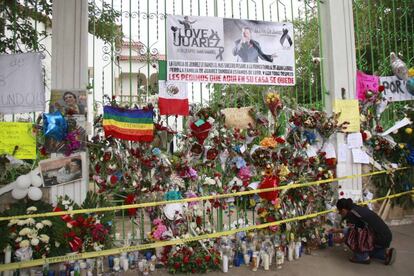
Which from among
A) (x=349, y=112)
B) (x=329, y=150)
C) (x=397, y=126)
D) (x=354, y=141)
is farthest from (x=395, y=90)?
(x=329, y=150)

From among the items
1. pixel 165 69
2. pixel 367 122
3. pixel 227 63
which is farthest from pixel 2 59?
pixel 367 122

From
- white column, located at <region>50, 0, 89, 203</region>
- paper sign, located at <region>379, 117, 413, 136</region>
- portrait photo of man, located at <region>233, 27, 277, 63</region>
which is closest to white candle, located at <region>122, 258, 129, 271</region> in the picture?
white column, located at <region>50, 0, 89, 203</region>

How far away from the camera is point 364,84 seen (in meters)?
5.56

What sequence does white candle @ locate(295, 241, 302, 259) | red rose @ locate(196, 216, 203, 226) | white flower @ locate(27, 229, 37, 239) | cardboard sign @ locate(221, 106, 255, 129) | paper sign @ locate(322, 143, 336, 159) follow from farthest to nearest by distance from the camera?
paper sign @ locate(322, 143, 336, 159) → cardboard sign @ locate(221, 106, 255, 129) → white candle @ locate(295, 241, 302, 259) → red rose @ locate(196, 216, 203, 226) → white flower @ locate(27, 229, 37, 239)

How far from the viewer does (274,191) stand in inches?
169

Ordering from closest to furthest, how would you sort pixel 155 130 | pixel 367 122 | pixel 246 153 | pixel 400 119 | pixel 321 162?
pixel 155 130 → pixel 246 153 → pixel 321 162 → pixel 367 122 → pixel 400 119

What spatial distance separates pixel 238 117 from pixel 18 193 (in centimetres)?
259

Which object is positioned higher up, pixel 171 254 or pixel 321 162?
pixel 321 162

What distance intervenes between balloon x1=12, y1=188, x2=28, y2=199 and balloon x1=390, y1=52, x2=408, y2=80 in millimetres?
5619

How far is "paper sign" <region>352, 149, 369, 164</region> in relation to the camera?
5.20 metres

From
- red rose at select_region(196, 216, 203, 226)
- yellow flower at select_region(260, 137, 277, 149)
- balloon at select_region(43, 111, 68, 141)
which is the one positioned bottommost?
red rose at select_region(196, 216, 203, 226)

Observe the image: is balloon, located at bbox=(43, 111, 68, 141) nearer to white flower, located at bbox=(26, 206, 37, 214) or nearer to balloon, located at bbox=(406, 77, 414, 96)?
white flower, located at bbox=(26, 206, 37, 214)

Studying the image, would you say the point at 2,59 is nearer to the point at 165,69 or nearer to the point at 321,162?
the point at 165,69

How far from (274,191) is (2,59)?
335cm
